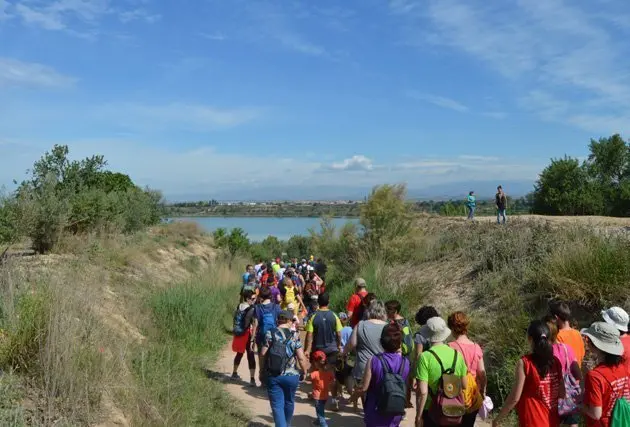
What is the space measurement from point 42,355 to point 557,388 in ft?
16.3

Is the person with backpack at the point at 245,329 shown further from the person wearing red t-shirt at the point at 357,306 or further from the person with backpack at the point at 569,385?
the person with backpack at the point at 569,385

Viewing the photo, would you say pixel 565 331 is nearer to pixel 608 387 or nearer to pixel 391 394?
pixel 608 387

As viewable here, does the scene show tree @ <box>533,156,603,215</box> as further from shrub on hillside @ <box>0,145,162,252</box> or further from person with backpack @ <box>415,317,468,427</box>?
person with backpack @ <box>415,317,468,427</box>

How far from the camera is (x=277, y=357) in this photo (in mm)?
6207

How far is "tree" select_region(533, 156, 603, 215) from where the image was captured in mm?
41406

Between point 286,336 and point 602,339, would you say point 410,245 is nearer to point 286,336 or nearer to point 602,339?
point 286,336

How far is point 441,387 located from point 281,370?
2.17m

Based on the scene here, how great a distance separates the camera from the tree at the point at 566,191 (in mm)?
41406

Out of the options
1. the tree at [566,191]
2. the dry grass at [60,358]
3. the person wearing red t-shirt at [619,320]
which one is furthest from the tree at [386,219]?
the tree at [566,191]

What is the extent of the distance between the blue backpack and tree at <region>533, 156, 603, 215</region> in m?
38.5

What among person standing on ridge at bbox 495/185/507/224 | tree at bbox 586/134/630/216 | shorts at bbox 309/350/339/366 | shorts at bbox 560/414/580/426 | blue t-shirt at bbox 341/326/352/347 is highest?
tree at bbox 586/134/630/216

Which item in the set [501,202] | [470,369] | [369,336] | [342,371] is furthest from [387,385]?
[501,202]

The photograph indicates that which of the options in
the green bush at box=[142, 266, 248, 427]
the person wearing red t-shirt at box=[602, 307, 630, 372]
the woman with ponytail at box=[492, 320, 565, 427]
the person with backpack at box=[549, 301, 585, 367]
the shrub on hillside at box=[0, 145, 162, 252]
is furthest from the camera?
→ the shrub on hillside at box=[0, 145, 162, 252]

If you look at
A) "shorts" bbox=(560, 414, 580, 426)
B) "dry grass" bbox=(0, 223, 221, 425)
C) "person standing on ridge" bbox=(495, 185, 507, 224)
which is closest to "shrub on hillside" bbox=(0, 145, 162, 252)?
"dry grass" bbox=(0, 223, 221, 425)
